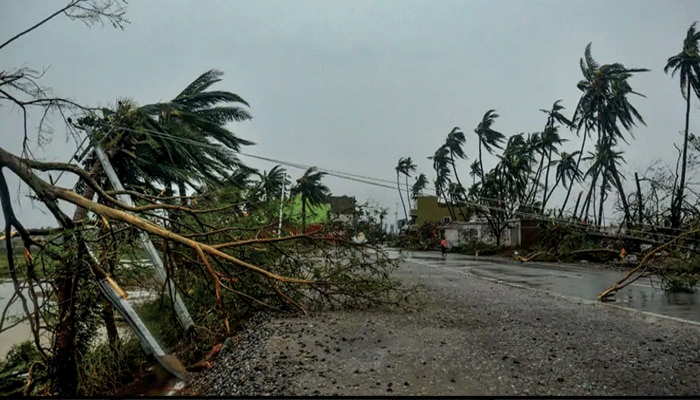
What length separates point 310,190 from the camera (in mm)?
8195

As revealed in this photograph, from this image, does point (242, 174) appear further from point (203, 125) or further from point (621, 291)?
point (621, 291)

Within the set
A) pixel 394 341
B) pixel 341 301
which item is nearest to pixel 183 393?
pixel 394 341

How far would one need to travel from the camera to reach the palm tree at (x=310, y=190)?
654cm

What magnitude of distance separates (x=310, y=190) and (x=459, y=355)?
17.1 ft

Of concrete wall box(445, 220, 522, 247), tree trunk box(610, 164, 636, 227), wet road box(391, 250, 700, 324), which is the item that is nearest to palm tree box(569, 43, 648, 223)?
tree trunk box(610, 164, 636, 227)

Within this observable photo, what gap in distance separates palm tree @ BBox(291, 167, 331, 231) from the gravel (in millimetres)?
1827

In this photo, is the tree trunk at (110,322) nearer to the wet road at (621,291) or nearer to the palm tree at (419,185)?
the wet road at (621,291)

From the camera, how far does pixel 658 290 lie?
7.62 meters

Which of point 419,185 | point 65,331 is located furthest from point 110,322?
point 419,185

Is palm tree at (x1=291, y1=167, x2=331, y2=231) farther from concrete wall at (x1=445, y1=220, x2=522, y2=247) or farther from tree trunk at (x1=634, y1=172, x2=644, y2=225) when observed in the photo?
concrete wall at (x1=445, y1=220, x2=522, y2=247)

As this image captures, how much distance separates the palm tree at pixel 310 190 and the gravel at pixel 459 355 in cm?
183

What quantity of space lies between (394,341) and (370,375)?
2.84 ft

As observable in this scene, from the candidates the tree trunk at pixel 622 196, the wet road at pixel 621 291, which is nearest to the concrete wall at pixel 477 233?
the tree trunk at pixel 622 196

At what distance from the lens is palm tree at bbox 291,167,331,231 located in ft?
21.5
